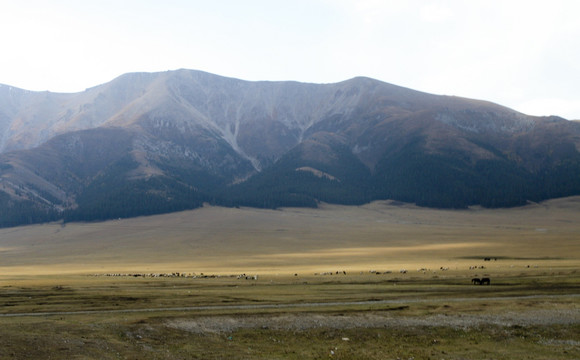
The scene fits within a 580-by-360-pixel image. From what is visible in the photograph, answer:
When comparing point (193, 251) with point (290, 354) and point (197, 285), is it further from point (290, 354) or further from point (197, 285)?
point (290, 354)

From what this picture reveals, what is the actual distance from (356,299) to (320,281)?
22733mm

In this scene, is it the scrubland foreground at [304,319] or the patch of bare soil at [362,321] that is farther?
the patch of bare soil at [362,321]

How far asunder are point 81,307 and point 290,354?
25.1 metres

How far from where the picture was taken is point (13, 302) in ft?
198

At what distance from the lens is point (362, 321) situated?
160ft

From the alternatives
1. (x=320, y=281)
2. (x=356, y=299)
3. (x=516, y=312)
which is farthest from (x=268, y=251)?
(x=516, y=312)

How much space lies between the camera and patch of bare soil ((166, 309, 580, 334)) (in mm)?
47281

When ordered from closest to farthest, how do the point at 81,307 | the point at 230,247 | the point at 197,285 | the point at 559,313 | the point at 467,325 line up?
the point at 467,325
the point at 559,313
the point at 81,307
the point at 197,285
the point at 230,247

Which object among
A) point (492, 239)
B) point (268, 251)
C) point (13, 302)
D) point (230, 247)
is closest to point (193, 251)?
point (230, 247)

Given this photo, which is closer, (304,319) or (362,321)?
(362,321)

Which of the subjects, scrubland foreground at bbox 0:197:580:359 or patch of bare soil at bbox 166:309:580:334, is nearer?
scrubland foreground at bbox 0:197:580:359

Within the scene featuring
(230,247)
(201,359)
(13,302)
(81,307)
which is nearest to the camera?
(201,359)

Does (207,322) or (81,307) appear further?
(81,307)

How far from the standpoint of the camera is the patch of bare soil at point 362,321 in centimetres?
4728
